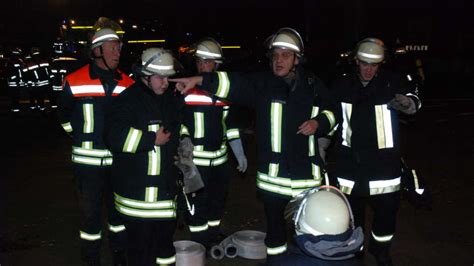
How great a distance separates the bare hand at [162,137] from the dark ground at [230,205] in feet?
5.51

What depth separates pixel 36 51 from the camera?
45.2ft

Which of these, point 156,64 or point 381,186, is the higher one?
point 156,64

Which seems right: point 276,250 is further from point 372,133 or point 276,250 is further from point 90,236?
point 90,236

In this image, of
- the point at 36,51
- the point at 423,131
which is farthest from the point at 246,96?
the point at 36,51

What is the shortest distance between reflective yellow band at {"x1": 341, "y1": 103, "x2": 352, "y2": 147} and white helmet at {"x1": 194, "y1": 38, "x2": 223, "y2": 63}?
49.1 inches

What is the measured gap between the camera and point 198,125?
198 inches

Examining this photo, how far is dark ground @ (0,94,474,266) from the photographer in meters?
5.35

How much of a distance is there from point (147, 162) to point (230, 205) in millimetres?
3154

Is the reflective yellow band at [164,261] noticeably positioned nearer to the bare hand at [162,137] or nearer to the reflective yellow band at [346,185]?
the bare hand at [162,137]

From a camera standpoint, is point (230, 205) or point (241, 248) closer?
point (241, 248)

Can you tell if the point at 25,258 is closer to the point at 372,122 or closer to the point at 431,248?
the point at 372,122

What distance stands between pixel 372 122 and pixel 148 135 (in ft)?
5.95

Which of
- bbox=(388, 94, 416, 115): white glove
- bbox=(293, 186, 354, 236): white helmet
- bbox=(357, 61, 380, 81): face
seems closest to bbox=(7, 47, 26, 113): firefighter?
bbox=(357, 61, 380, 81): face

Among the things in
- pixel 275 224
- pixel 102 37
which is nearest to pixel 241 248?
A: pixel 275 224
